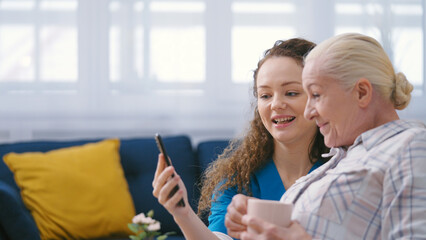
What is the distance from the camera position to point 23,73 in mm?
3283

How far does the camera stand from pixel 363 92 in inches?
44.9

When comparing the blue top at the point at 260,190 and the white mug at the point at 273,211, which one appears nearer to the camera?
the white mug at the point at 273,211

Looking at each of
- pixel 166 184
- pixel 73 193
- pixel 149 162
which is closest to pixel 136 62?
pixel 149 162

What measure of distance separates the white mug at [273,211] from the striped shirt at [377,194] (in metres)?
0.09

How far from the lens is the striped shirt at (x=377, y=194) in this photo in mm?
1007

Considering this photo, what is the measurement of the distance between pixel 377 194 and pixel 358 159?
3.5 inches

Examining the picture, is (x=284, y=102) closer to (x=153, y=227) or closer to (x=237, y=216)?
(x=237, y=216)

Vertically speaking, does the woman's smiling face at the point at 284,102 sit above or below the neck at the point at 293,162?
above

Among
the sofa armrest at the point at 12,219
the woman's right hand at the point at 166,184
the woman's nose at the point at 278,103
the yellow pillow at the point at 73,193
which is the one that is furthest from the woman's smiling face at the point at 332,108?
the yellow pillow at the point at 73,193

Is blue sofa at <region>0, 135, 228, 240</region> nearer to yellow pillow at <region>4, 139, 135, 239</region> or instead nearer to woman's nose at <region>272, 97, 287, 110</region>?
yellow pillow at <region>4, 139, 135, 239</region>

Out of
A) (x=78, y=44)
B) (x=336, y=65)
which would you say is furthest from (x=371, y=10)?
(x=336, y=65)

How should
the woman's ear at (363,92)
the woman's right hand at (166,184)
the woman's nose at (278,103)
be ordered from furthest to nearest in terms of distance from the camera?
the woman's nose at (278,103) → the woman's right hand at (166,184) → the woman's ear at (363,92)

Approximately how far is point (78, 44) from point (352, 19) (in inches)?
69.1

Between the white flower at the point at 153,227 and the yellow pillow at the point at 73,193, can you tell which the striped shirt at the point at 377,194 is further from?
the yellow pillow at the point at 73,193
